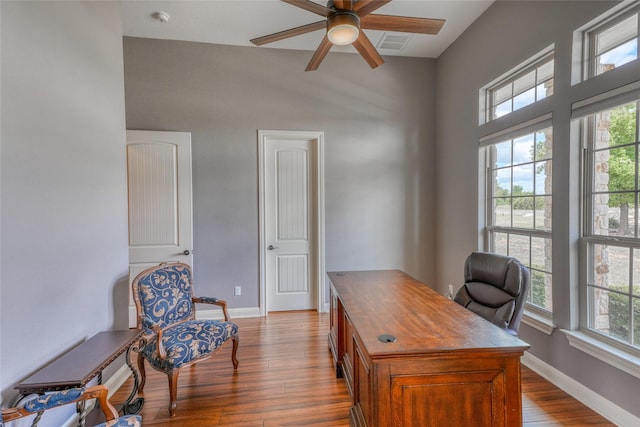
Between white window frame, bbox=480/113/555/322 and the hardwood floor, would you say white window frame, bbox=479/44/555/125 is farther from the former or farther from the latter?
the hardwood floor

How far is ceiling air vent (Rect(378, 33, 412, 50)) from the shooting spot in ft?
11.0

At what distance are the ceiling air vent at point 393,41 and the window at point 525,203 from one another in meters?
1.63

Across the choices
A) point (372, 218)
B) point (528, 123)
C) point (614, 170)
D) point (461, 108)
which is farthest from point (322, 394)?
point (461, 108)

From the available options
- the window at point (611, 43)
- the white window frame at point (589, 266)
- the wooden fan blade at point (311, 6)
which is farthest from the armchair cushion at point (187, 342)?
the window at point (611, 43)

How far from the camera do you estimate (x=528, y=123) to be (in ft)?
8.25

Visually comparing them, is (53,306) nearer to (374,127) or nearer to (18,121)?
(18,121)

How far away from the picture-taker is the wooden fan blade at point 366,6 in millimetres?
1801

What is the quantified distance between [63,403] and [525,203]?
355 centimetres

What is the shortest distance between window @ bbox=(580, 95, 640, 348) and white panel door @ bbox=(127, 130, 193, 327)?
385cm

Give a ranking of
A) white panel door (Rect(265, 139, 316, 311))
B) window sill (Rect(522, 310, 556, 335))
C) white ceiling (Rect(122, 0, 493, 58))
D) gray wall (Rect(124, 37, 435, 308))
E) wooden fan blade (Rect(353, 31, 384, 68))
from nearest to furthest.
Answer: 1. wooden fan blade (Rect(353, 31, 384, 68))
2. window sill (Rect(522, 310, 556, 335))
3. white ceiling (Rect(122, 0, 493, 58))
4. gray wall (Rect(124, 37, 435, 308))
5. white panel door (Rect(265, 139, 316, 311))

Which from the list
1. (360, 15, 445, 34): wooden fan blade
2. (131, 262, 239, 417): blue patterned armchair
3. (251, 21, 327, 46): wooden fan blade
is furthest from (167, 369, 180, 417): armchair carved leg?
(360, 15, 445, 34): wooden fan blade

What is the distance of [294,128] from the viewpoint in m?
3.75

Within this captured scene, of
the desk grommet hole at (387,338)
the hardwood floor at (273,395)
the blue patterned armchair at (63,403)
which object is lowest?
the hardwood floor at (273,395)

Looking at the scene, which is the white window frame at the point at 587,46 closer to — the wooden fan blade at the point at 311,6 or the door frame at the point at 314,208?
the wooden fan blade at the point at 311,6
